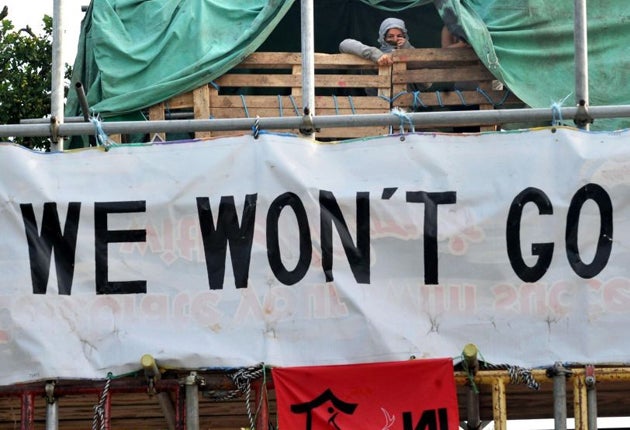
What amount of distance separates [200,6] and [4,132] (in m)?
3.43

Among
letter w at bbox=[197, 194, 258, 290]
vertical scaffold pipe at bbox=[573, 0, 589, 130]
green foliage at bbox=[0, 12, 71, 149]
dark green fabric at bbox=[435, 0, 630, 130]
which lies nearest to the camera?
letter w at bbox=[197, 194, 258, 290]

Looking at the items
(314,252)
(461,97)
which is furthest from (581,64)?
(461,97)

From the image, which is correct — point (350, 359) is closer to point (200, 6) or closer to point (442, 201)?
point (442, 201)

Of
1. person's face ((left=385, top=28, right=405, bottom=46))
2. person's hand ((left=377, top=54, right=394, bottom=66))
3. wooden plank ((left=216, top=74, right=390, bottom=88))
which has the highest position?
person's face ((left=385, top=28, right=405, bottom=46))

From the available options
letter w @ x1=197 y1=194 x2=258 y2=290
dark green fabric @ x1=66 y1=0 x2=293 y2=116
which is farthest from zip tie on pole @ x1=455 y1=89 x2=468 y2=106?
letter w @ x1=197 y1=194 x2=258 y2=290

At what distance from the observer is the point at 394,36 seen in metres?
12.9

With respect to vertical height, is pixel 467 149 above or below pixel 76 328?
above

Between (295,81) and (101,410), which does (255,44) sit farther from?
(101,410)

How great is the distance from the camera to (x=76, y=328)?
371 inches

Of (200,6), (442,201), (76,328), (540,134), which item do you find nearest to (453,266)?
(442,201)

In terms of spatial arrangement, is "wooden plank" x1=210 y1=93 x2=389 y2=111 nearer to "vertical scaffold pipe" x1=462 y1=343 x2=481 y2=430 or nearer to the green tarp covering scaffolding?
the green tarp covering scaffolding

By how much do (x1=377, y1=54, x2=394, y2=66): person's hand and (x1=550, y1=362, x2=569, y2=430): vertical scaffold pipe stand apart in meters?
3.80

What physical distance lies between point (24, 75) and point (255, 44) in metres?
4.49

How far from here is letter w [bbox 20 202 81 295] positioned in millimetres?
9492
